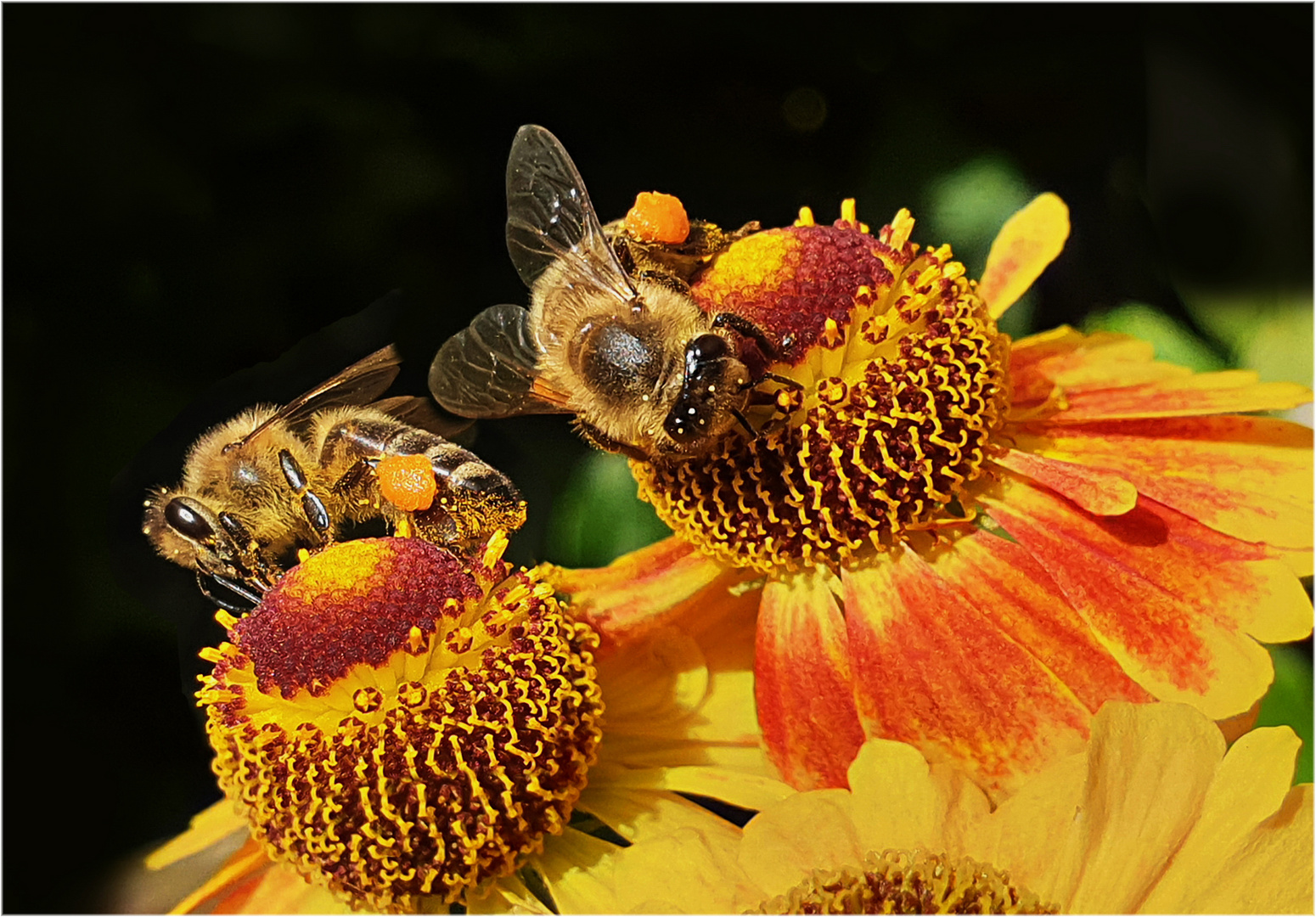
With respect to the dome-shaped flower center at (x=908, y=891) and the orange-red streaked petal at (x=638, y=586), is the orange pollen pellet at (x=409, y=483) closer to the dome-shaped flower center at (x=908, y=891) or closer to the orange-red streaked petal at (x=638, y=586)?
the orange-red streaked petal at (x=638, y=586)

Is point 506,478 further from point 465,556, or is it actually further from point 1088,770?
point 1088,770

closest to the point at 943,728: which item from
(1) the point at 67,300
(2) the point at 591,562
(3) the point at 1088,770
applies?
(3) the point at 1088,770

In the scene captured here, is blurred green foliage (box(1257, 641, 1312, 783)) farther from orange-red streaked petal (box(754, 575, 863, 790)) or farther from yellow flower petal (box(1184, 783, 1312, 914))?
orange-red streaked petal (box(754, 575, 863, 790))

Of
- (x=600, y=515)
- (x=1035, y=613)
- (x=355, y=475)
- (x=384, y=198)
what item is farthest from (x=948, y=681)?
(x=384, y=198)

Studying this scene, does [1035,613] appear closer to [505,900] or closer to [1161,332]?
[1161,332]

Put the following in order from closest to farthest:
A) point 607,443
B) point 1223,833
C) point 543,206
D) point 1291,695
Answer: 1. point 1223,833
2. point 1291,695
3. point 607,443
4. point 543,206

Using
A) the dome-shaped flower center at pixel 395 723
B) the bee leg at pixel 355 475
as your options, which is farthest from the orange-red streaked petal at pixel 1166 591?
the bee leg at pixel 355 475
